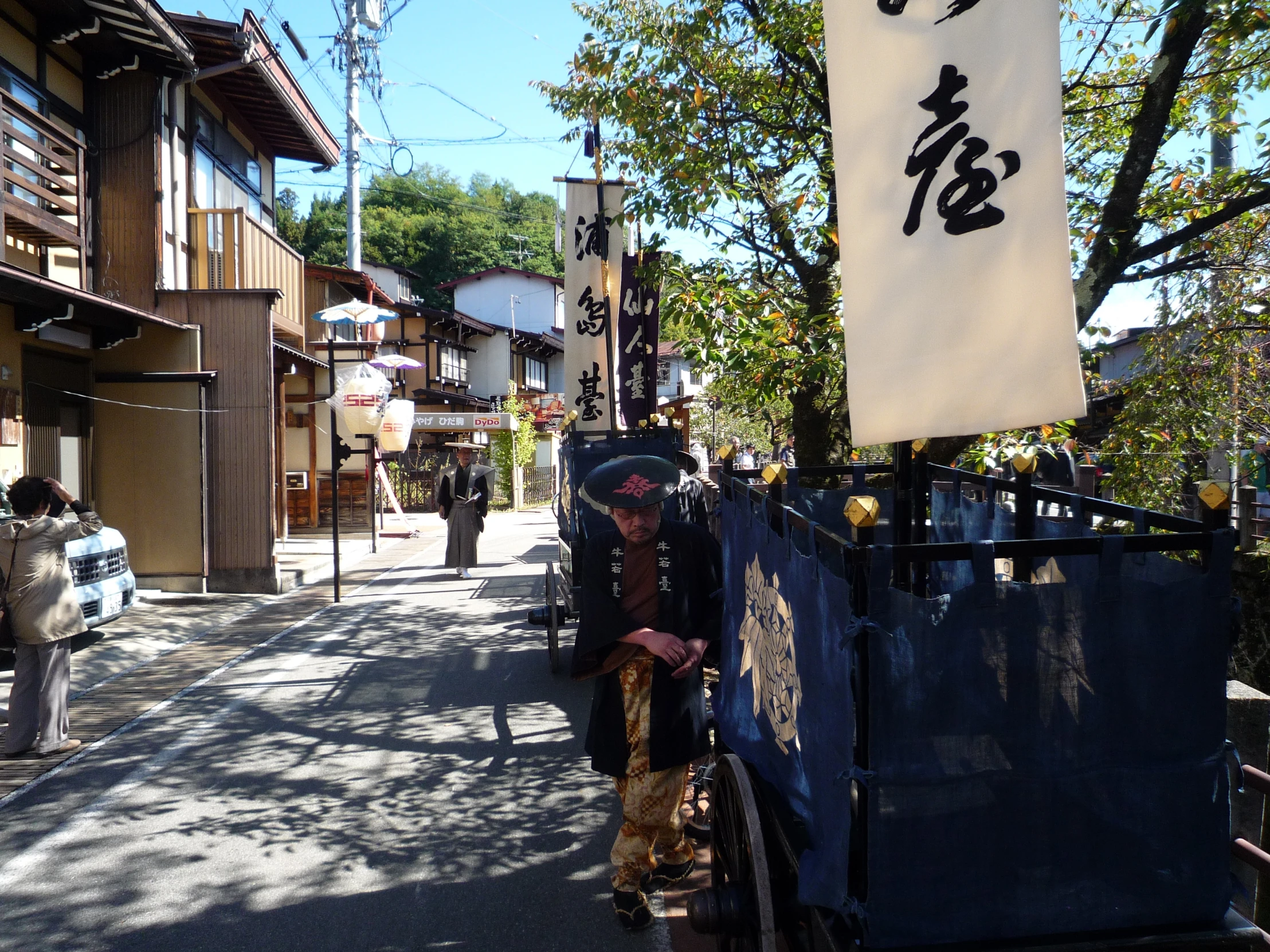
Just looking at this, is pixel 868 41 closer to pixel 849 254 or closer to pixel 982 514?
pixel 849 254

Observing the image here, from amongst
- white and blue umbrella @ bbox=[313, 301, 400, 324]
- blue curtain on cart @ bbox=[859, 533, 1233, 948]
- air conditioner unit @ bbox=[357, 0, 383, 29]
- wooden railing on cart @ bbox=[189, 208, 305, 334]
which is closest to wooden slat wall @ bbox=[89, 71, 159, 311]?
Result: wooden railing on cart @ bbox=[189, 208, 305, 334]

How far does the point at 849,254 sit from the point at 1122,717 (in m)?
1.48

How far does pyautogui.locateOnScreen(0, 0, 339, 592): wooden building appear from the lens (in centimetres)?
1144

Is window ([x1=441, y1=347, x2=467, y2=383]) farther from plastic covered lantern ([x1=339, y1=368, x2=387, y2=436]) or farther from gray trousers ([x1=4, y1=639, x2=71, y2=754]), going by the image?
gray trousers ([x1=4, y1=639, x2=71, y2=754])

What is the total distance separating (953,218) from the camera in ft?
8.75

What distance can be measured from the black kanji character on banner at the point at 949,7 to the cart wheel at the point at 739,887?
246 centimetres

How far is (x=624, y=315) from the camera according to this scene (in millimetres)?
10406

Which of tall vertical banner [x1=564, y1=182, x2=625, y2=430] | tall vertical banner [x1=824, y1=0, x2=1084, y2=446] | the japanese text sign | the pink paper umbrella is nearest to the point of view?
tall vertical banner [x1=824, y1=0, x2=1084, y2=446]

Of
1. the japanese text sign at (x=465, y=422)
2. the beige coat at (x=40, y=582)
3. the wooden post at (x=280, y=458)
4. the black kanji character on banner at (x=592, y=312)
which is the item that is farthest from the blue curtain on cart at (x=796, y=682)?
the japanese text sign at (x=465, y=422)

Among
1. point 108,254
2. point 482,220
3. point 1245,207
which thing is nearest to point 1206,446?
point 1245,207

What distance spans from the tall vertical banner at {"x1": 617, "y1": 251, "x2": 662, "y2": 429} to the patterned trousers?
6.60m

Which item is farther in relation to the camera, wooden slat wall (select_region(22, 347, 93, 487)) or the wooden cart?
wooden slat wall (select_region(22, 347, 93, 487))

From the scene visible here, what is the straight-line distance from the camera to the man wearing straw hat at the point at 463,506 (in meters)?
14.5

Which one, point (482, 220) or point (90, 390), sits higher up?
point (482, 220)
